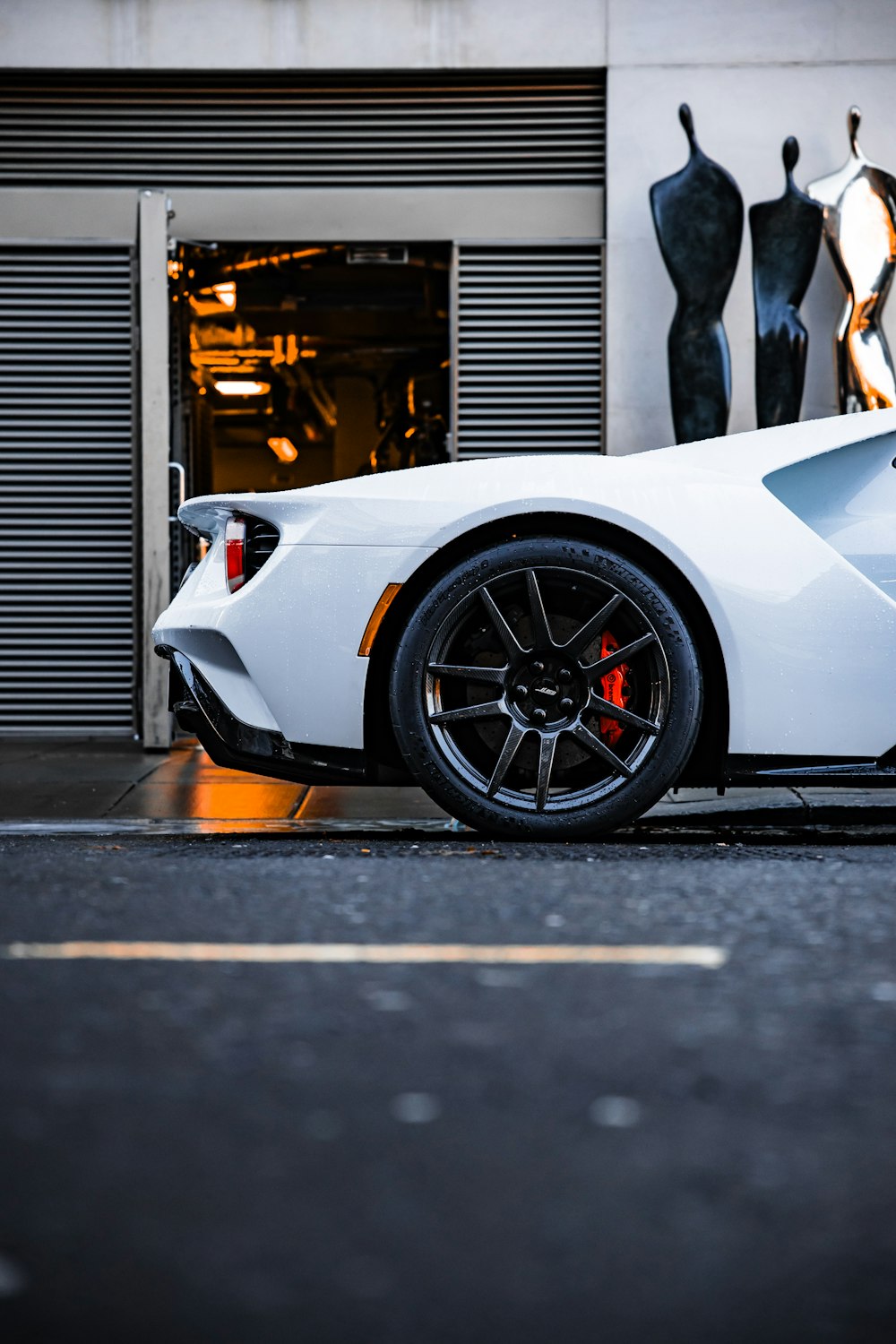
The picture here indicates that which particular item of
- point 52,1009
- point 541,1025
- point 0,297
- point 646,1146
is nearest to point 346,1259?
point 646,1146

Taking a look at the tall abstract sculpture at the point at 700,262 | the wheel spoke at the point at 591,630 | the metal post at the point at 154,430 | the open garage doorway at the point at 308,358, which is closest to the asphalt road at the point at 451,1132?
the wheel spoke at the point at 591,630

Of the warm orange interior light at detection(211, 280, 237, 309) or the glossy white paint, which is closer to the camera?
the glossy white paint

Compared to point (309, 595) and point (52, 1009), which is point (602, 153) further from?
point (52, 1009)

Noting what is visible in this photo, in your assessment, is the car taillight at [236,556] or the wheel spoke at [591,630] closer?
the wheel spoke at [591,630]

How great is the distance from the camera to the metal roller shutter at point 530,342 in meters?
9.44

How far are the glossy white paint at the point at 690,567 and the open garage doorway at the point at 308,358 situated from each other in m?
4.98

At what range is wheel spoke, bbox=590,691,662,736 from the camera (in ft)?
14.2

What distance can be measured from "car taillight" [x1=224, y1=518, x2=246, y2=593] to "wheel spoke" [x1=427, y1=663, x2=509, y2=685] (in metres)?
0.61

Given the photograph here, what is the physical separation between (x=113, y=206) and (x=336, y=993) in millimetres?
7766

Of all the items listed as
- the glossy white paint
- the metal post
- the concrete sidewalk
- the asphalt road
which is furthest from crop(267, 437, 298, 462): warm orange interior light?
the asphalt road

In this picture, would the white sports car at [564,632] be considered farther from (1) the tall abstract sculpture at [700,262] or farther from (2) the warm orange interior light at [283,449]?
(2) the warm orange interior light at [283,449]

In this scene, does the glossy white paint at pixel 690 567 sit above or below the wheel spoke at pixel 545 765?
above

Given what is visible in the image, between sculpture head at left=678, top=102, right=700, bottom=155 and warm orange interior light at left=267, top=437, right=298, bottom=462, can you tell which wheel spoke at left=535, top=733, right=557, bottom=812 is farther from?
warm orange interior light at left=267, top=437, right=298, bottom=462

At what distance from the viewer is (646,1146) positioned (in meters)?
1.83
